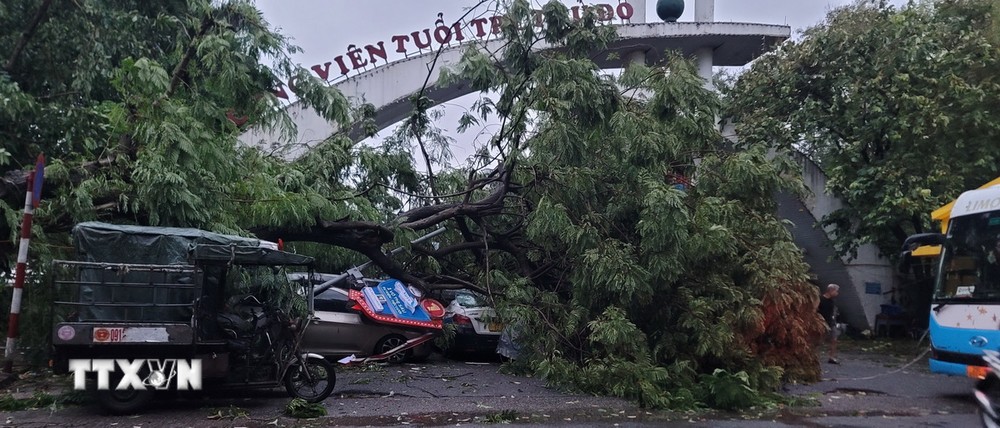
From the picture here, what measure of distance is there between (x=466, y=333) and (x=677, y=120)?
508 cm

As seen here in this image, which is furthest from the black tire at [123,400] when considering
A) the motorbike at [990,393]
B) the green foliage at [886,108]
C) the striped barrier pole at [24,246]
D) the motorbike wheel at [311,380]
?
the green foliage at [886,108]

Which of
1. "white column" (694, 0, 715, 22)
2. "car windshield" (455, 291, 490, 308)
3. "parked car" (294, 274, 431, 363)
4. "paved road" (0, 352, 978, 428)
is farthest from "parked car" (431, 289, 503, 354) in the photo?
"white column" (694, 0, 715, 22)

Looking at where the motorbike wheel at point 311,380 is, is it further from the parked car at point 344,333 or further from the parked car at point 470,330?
the parked car at point 470,330

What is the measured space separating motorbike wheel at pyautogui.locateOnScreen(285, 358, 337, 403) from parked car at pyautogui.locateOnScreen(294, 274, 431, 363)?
10.6ft

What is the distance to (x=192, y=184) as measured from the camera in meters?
9.78

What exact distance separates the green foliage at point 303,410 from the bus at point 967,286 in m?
7.77

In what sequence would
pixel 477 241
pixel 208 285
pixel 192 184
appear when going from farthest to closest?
1. pixel 477 241
2. pixel 192 184
3. pixel 208 285

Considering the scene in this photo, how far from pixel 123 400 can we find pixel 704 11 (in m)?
20.2

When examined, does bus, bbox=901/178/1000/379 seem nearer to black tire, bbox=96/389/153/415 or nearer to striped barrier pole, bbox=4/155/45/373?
black tire, bbox=96/389/153/415

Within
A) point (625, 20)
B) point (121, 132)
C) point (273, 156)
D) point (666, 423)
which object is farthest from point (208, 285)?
point (625, 20)

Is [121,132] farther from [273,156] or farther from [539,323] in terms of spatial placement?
[539,323]

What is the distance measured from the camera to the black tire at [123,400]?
321 inches

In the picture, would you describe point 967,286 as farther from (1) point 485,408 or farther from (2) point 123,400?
(2) point 123,400

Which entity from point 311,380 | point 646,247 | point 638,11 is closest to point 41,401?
point 311,380
